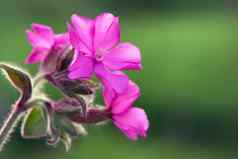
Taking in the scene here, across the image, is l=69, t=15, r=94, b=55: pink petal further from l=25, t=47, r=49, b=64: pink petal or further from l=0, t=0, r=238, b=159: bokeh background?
l=0, t=0, r=238, b=159: bokeh background

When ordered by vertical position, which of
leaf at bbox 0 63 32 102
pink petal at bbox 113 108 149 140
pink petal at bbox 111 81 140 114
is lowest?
pink petal at bbox 113 108 149 140

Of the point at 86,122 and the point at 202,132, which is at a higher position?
the point at 86,122

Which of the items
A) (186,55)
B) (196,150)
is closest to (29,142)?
(196,150)

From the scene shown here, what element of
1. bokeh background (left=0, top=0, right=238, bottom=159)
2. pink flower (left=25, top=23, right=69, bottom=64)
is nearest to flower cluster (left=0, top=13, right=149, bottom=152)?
pink flower (left=25, top=23, right=69, bottom=64)

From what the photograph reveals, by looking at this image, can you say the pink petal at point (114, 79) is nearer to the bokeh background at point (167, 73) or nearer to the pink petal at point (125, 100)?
the pink petal at point (125, 100)

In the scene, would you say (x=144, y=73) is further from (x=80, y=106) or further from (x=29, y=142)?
(x=80, y=106)

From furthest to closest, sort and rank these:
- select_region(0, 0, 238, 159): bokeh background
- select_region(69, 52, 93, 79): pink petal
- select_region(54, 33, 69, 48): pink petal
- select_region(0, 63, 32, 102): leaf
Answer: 1. select_region(0, 0, 238, 159): bokeh background
2. select_region(54, 33, 69, 48): pink petal
3. select_region(0, 63, 32, 102): leaf
4. select_region(69, 52, 93, 79): pink petal

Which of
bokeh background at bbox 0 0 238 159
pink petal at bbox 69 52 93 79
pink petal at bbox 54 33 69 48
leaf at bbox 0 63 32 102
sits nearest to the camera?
pink petal at bbox 69 52 93 79

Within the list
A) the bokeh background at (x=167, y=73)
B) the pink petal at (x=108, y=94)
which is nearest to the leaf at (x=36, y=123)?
the pink petal at (x=108, y=94)

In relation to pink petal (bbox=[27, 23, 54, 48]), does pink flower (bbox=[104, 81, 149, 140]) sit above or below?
below
